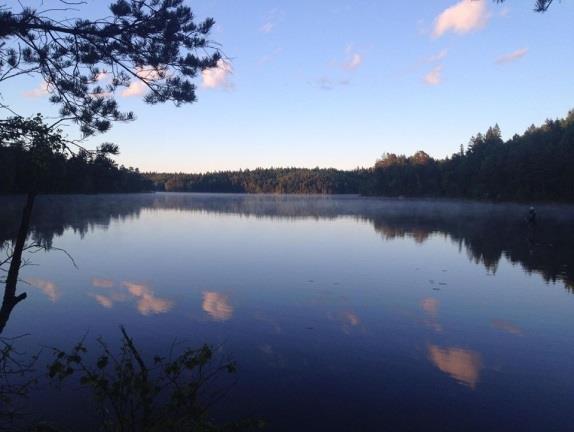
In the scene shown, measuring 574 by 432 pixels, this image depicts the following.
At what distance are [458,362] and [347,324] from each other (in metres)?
3.30

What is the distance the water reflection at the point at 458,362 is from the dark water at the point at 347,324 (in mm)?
46

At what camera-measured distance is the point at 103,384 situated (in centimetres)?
461

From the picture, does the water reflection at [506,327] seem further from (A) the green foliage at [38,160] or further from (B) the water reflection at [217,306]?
(A) the green foliage at [38,160]

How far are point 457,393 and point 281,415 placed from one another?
3.38 m

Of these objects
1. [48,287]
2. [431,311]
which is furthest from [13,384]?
[431,311]

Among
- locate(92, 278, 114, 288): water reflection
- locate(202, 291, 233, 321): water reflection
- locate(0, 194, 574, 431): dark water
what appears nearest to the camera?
locate(0, 194, 574, 431): dark water

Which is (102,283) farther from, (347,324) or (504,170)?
(504,170)

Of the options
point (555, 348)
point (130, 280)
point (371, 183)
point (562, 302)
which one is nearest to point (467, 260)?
point (562, 302)

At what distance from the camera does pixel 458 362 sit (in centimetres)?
981

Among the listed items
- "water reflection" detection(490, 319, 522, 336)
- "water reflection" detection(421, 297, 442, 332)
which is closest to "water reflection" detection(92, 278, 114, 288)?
"water reflection" detection(421, 297, 442, 332)

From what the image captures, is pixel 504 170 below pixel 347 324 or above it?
above

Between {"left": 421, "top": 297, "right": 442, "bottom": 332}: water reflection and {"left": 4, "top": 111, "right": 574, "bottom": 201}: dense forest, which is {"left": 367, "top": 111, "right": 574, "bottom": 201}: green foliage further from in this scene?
{"left": 421, "top": 297, "right": 442, "bottom": 332}: water reflection

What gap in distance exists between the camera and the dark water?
25.8ft

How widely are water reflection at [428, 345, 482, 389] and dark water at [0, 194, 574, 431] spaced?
0.15 ft
